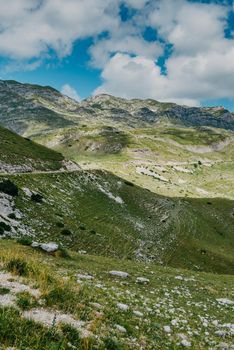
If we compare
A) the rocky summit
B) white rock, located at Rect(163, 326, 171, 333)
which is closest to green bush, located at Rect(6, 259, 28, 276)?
the rocky summit

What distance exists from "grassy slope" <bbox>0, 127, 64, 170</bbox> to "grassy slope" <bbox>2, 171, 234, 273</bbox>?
9725 millimetres

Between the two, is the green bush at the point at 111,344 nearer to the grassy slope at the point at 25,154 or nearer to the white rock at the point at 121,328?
the white rock at the point at 121,328

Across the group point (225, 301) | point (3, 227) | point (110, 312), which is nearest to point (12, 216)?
point (3, 227)

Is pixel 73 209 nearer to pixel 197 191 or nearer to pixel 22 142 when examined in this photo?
pixel 22 142

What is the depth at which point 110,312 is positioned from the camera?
47.6ft

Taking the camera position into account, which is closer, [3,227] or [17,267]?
[17,267]

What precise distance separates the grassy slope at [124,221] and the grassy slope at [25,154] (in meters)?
9.72

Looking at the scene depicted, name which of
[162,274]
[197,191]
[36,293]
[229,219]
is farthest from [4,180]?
[197,191]

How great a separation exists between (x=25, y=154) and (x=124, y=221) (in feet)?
104

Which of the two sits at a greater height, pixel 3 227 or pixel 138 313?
pixel 138 313

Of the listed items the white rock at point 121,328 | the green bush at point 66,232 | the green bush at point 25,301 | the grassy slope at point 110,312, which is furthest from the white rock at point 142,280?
the green bush at point 66,232

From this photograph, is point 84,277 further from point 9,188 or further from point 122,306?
point 9,188

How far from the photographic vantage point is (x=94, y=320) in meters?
13.0

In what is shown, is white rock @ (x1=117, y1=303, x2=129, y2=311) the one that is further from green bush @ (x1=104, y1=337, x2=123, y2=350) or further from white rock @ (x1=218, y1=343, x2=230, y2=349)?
white rock @ (x1=218, y1=343, x2=230, y2=349)
